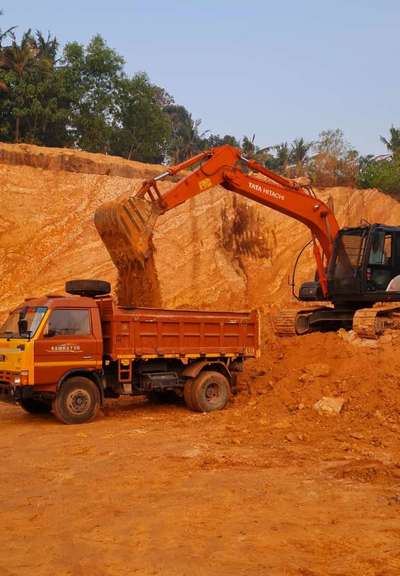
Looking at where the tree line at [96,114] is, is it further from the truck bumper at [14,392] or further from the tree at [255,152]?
the truck bumper at [14,392]

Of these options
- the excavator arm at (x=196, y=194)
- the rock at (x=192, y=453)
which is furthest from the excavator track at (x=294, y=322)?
the rock at (x=192, y=453)

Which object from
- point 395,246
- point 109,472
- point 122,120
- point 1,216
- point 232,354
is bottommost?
point 109,472

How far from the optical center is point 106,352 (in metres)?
12.1

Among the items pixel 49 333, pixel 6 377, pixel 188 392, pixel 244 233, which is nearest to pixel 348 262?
pixel 188 392

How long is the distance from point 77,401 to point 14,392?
109 cm

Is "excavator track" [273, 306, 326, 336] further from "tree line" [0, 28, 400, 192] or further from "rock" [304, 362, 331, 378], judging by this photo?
"tree line" [0, 28, 400, 192]

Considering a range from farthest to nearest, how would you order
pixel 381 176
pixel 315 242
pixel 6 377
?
pixel 381 176 → pixel 315 242 → pixel 6 377

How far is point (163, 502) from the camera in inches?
278

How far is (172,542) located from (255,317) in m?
8.13

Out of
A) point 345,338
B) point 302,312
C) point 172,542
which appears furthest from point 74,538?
point 302,312

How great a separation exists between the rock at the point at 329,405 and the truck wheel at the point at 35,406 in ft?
15.7

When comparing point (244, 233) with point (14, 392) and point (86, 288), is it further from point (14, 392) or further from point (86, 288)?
point (14, 392)

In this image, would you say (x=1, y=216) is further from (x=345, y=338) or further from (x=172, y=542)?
(x=172, y=542)

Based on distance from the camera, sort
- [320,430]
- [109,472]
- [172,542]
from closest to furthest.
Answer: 1. [172,542]
2. [109,472]
3. [320,430]
